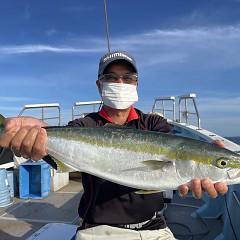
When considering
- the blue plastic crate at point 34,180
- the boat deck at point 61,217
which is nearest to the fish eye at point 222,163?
the boat deck at point 61,217

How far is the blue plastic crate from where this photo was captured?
7535 millimetres

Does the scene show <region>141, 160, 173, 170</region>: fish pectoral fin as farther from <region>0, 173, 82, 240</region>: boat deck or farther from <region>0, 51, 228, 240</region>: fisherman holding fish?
<region>0, 173, 82, 240</region>: boat deck

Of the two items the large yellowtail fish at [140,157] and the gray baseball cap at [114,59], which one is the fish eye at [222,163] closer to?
the large yellowtail fish at [140,157]

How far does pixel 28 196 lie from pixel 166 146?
6.16 meters

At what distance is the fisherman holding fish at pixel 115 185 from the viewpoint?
250 centimetres

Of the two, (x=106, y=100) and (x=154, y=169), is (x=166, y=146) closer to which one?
(x=154, y=169)

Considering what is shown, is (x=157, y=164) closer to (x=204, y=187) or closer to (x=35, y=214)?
(x=204, y=187)

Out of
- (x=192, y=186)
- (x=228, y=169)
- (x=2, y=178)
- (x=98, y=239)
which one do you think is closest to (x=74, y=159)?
(x=98, y=239)

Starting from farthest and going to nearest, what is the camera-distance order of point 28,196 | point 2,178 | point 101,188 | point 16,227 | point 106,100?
point 28,196
point 2,178
point 16,227
point 106,100
point 101,188

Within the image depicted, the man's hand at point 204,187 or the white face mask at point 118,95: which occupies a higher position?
the white face mask at point 118,95

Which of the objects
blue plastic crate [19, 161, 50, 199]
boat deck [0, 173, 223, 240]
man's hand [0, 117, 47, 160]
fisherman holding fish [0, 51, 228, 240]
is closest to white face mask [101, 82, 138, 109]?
fisherman holding fish [0, 51, 228, 240]

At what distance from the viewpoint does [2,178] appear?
6.78 meters

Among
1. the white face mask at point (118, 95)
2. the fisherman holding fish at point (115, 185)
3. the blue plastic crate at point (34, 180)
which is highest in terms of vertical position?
the white face mask at point (118, 95)

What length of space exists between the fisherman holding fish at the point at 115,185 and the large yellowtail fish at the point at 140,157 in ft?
0.38
